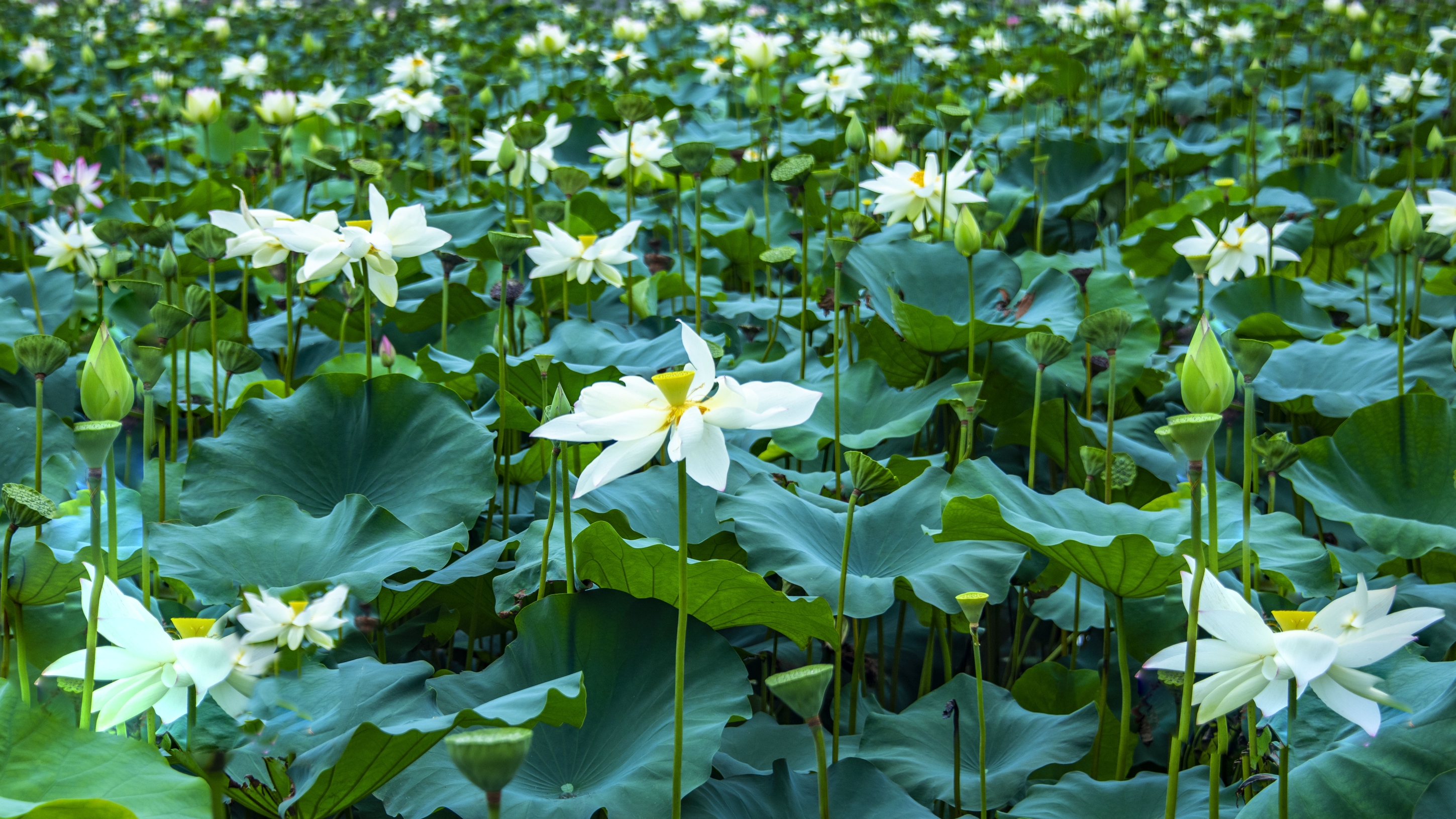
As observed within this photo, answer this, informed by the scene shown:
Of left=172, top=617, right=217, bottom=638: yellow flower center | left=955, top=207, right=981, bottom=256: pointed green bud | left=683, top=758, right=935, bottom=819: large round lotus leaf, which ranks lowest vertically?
A: left=683, top=758, right=935, bottom=819: large round lotus leaf

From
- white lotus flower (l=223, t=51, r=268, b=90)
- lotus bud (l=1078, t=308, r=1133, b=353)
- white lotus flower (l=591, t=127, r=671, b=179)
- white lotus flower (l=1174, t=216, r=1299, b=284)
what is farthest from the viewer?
white lotus flower (l=223, t=51, r=268, b=90)

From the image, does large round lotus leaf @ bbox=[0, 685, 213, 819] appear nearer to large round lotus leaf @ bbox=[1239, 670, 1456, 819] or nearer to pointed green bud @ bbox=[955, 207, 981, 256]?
large round lotus leaf @ bbox=[1239, 670, 1456, 819]

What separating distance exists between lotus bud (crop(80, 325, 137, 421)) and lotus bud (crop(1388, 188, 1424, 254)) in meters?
1.57

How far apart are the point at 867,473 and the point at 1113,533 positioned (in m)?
0.34

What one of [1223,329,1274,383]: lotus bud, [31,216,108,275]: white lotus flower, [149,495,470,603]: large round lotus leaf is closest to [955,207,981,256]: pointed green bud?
[1223,329,1274,383]: lotus bud

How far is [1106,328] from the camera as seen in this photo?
1.17 metres

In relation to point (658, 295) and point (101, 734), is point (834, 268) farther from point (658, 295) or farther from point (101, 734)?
point (101, 734)

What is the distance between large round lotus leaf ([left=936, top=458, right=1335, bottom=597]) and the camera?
0.95 metres

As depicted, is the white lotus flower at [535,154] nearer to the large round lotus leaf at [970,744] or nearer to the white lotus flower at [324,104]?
the white lotus flower at [324,104]

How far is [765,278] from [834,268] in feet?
2.85

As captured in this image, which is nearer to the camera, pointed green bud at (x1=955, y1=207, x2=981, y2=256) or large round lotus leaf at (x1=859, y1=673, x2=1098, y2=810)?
large round lotus leaf at (x1=859, y1=673, x2=1098, y2=810)

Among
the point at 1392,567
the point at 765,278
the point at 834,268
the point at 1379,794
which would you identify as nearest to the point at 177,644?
the point at 1379,794

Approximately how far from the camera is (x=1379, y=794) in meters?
0.83

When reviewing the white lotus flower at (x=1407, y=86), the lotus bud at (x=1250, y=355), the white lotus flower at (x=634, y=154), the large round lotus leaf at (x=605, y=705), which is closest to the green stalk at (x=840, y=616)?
the large round lotus leaf at (x=605, y=705)
